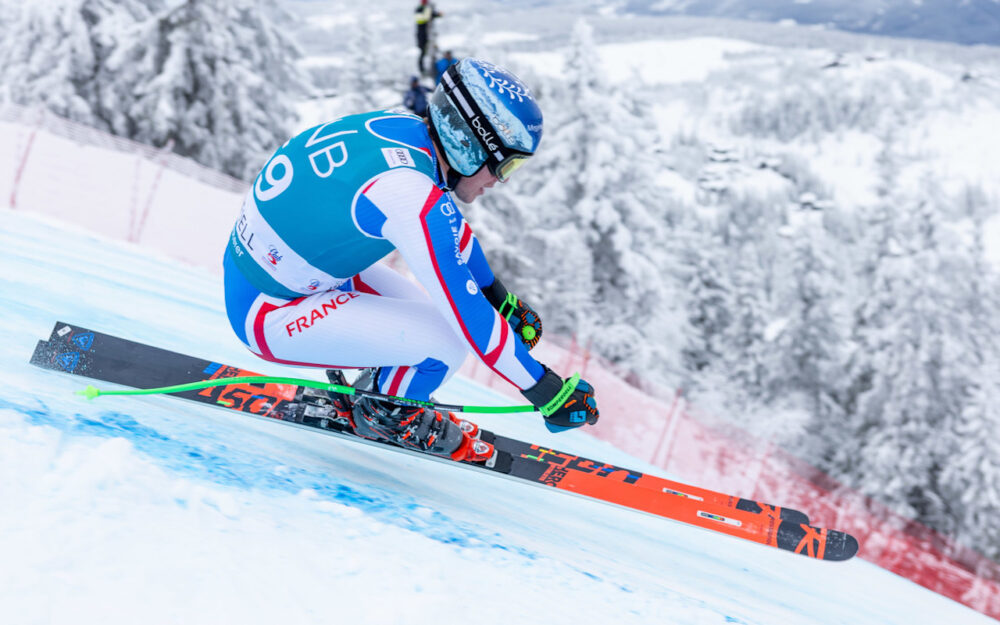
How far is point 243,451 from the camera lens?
2.37 m

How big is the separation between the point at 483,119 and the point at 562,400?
3.07 feet

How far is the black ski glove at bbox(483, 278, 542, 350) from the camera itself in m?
2.81

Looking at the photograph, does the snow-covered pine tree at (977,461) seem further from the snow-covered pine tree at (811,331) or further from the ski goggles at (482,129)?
the ski goggles at (482,129)

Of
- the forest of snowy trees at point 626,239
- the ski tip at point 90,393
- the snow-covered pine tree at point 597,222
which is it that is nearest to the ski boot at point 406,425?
the ski tip at point 90,393

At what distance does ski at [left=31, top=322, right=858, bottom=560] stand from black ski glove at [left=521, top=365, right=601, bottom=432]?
67cm

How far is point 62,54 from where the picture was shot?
61.1 feet

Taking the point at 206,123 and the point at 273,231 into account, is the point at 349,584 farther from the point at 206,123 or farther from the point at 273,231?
the point at 206,123

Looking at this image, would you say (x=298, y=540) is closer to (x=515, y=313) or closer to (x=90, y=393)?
(x=90, y=393)

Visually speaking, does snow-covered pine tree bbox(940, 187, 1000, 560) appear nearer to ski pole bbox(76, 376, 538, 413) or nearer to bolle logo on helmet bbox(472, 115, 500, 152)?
ski pole bbox(76, 376, 538, 413)

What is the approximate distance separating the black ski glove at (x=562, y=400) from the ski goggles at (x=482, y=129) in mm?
686

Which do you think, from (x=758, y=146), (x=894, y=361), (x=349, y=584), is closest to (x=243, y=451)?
(x=349, y=584)

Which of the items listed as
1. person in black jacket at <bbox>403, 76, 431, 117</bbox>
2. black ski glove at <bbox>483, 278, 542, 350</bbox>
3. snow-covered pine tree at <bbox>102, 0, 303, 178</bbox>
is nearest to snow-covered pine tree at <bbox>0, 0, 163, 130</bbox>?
snow-covered pine tree at <bbox>102, 0, 303, 178</bbox>

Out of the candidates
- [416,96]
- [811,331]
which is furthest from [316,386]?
[811,331]

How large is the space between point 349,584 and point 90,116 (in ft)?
68.2
